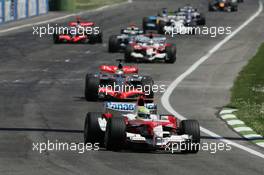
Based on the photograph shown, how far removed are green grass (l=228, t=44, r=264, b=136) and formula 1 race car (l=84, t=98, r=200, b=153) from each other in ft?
12.9

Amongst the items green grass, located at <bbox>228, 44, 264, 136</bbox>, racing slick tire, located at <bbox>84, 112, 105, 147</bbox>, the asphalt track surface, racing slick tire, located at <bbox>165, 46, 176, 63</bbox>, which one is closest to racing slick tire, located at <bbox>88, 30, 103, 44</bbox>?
the asphalt track surface

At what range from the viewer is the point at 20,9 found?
86.4m

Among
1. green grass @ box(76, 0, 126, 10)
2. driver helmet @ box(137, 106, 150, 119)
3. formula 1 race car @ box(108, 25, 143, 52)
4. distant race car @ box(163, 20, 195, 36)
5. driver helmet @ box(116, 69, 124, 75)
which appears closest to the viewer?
driver helmet @ box(137, 106, 150, 119)

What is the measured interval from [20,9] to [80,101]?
2087 inches

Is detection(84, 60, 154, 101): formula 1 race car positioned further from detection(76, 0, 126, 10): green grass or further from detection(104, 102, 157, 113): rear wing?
detection(76, 0, 126, 10): green grass

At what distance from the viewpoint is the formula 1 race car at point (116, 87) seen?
34.0m

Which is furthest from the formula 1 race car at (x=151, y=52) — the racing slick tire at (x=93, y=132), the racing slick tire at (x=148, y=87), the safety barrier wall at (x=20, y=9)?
the safety barrier wall at (x=20, y=9)

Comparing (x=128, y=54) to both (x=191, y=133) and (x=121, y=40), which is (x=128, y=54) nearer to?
(x=121, y=40)

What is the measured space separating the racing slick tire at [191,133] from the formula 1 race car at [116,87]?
1027cm

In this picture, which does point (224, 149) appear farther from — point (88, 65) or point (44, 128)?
point (88, 65)

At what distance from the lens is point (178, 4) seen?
4697 inches

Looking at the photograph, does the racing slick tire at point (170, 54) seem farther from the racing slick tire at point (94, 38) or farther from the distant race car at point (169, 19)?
the distant race car at point (169, 19)

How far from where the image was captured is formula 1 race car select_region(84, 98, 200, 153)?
75.9 ft

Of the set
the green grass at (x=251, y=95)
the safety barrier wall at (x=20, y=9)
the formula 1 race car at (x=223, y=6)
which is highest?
the green grass at (x=251, y=95)
